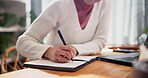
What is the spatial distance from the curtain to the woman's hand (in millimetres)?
1736

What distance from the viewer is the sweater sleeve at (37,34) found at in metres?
0.84

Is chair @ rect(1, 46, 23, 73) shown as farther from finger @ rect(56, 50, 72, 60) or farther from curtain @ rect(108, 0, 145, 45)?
curtain @ rect(108, 0, 145, 45)

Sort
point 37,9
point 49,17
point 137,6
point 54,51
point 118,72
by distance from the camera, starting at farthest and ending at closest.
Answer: point 37,9, point 137,6, point 49,17, point 54,51, point 118,72

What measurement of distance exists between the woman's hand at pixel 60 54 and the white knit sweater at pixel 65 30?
4 cm

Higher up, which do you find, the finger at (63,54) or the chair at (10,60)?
the finger at (63,54)

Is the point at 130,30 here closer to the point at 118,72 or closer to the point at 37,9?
the point at 37,9

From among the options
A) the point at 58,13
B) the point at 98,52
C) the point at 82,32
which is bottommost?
the point at 98,52

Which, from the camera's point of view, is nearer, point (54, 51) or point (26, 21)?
point (54, 51)

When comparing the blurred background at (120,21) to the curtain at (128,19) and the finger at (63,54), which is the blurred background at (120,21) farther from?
the finger at (63,54)

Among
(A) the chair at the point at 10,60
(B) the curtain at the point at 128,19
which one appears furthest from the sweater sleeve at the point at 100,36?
(B) the curtain at the point at 128,19

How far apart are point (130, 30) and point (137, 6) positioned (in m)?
0.31

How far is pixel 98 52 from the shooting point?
1.04 metres

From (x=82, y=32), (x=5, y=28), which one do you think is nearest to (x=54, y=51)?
(x=82, y=32)

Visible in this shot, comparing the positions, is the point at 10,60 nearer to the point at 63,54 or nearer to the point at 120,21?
the point at 120,21
